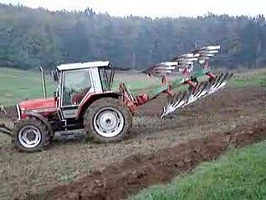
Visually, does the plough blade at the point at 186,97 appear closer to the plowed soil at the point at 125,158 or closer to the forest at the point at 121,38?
the plowed soil at the point at 125,158

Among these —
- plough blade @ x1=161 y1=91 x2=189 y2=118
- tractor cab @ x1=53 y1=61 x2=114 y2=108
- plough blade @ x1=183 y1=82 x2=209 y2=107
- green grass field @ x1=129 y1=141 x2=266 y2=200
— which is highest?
tractor cab @ x1=53 y1=61 x2=114 y2=108

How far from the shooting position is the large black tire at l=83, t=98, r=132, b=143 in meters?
14.8

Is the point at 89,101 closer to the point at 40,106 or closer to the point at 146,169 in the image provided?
the point at 40,106

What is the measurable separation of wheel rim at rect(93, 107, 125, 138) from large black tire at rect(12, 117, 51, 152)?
3.68 feet

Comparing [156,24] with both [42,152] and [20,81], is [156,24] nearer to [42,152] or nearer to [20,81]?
[20,81]

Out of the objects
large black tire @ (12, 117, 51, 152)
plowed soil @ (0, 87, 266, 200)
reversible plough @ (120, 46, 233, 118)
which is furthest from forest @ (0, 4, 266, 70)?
large black tire @ (12, 117, 51, 152)

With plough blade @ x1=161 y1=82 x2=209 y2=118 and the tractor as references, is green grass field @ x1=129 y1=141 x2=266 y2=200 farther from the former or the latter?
plough blade @ x1=161 y1=82 x2=209 y2=118

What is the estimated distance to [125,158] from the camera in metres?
12.0

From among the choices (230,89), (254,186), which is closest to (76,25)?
(230,89)

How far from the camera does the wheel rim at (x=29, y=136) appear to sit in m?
14.7

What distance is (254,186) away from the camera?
7367 mm

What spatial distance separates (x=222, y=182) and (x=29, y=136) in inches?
301

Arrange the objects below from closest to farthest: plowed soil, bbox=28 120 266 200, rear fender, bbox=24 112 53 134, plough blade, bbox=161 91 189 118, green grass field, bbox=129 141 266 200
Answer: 1. green grass field, bbox=129 141 266 200
2. plowed soil, bbox=28 120 266 200
3. rear fender, bbox=24 112 53 134
4. plough blade, bbox=161 91 189 118

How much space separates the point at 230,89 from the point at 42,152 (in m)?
13.2
